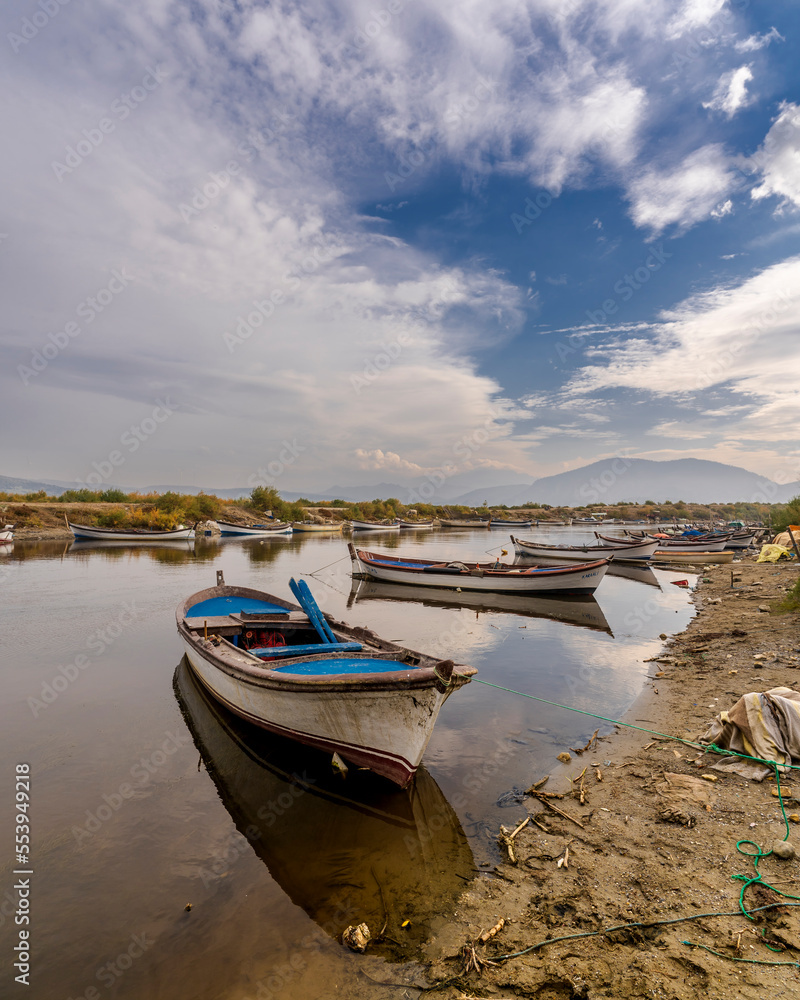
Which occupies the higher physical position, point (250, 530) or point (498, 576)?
point (250, 530)

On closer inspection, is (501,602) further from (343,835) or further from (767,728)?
(343,835)

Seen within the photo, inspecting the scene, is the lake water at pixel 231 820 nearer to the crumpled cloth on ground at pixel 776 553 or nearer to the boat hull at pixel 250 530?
the crumpled cloth on ground at pixel 776 553

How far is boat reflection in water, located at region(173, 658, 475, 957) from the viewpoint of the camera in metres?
4.69

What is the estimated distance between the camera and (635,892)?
4473mm

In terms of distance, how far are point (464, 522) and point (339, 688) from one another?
94652 mm

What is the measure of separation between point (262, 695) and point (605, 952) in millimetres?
5238

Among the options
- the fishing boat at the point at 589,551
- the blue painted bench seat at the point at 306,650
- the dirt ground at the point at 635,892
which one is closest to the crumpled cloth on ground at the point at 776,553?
the fishing boat at the point at 589,551

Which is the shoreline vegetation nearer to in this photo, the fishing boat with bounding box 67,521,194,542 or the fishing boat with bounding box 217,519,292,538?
the fishing boat with bounding box 217,519,292,538

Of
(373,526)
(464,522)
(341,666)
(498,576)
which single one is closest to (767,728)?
(341,666)

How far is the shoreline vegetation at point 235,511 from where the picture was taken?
171 feet

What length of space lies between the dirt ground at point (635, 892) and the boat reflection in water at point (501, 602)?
34.3 ft

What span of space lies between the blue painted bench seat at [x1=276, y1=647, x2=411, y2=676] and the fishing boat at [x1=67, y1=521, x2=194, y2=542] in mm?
46835

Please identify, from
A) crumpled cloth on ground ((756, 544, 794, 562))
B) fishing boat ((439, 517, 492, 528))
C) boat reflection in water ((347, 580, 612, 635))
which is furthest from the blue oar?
fishing boat ((439, 517, 492, 528))

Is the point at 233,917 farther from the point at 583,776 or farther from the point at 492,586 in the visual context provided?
the point at 492,586
